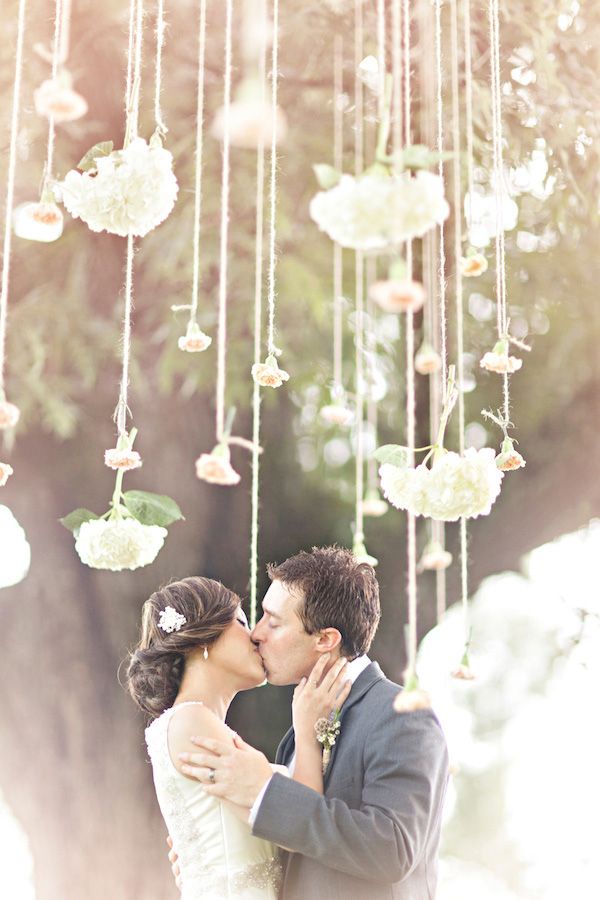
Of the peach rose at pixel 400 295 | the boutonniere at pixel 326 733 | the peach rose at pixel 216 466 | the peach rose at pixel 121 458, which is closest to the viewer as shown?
the peach rose at pixel 400 295

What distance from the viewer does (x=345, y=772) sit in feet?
5.89

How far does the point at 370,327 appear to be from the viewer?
3145 millimetres

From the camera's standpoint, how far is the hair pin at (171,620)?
1.93 meters

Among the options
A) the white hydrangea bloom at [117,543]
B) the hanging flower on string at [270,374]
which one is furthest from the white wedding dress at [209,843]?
the hanging flower on string at [270,374]

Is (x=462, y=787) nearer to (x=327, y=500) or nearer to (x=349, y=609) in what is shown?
(x=327, y=500)

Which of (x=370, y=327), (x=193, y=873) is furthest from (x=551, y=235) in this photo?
(x=193, y=873)

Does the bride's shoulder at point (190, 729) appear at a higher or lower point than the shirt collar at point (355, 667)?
lower

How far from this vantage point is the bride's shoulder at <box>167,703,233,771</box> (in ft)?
6.07

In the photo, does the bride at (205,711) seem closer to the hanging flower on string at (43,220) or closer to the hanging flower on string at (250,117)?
the hanging flower on string at (43,220)

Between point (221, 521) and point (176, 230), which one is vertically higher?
point (176, 230)

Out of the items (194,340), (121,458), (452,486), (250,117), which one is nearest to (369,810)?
(452,486)

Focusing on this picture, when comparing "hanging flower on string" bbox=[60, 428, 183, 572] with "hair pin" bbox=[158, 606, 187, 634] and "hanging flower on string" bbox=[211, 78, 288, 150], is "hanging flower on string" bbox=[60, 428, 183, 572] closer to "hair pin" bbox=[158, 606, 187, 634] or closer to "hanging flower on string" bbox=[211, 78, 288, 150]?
"hair pin" bbox=[158, 606, 187, 634]

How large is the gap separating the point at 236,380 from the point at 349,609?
1253mm

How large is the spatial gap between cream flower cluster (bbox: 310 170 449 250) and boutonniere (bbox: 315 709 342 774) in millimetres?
988
